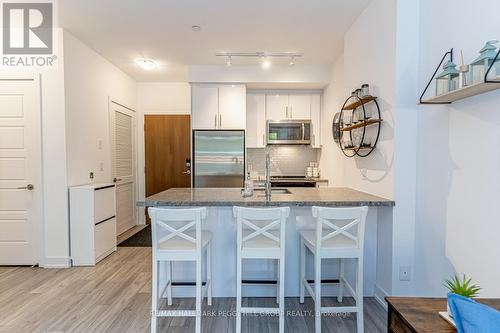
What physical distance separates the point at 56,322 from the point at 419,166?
10.2ft

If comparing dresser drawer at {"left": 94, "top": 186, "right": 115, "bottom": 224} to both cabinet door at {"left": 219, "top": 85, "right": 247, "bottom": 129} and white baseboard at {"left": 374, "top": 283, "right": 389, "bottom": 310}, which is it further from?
white baseboard at {"left": 374, "top": 283, "right": 389, "bottom": 310}

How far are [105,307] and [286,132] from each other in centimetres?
339

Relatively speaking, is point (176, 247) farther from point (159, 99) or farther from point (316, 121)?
point (159, 99)

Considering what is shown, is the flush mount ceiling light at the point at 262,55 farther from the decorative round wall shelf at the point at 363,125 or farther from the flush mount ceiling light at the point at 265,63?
the decorative round wall shelf at the point at 363,125

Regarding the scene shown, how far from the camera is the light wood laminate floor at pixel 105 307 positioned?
6.70 feet

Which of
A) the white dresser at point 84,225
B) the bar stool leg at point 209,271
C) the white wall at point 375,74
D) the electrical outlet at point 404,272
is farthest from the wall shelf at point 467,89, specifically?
the white dresser at point 84,225

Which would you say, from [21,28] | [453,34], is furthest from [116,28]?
[453,34]

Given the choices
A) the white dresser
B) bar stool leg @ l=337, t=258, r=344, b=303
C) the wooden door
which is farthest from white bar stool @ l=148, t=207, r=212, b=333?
the wooden door

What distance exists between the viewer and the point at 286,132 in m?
4.52

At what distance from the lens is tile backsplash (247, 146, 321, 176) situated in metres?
4.93

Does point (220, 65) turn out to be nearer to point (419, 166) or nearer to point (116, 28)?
point (116, 28)

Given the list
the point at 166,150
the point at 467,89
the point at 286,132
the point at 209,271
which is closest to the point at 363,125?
the point at 467,89

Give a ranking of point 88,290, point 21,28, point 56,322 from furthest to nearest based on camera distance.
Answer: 1. point 21,28
2. point 88,290
3. point 56,322

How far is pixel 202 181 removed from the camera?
425cm
